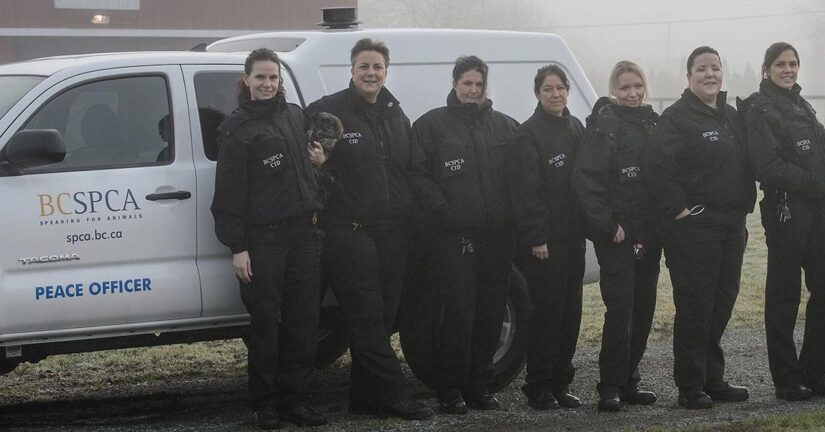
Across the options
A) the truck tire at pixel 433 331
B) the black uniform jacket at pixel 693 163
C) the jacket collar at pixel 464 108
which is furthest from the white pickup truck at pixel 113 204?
the black uniform jacket at pixel 693 163

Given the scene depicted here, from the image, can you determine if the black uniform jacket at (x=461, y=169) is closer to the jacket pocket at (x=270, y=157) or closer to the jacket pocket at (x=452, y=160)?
the jacket pocket at (x=452, y=160)

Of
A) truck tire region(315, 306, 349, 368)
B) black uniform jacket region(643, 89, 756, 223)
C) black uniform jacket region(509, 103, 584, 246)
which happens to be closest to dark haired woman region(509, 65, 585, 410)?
black uniform jacket region(509, 103, 584, 246)

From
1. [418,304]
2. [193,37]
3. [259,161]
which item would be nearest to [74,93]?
[259,161]

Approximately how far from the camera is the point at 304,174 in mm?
5832

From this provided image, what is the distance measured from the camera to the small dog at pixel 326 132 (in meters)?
5.93

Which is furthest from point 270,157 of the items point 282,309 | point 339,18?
point 339,18

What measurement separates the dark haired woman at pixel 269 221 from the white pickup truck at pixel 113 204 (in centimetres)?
28

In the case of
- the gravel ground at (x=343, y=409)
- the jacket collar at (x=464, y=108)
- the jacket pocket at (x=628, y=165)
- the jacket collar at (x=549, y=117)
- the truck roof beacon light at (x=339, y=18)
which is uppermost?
the truck roof beacon light at (x=339, y=18)

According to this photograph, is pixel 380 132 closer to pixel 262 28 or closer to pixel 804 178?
pixel 804 178

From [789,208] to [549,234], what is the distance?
125 centimetres

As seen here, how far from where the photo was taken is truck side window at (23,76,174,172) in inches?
228

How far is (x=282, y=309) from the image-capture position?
19.6 ft

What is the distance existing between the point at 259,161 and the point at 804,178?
2.71 metres

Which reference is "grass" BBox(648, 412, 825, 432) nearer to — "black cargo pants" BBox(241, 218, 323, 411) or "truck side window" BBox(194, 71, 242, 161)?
"black cargo pants" BBox(241, 218, 323, 411)
